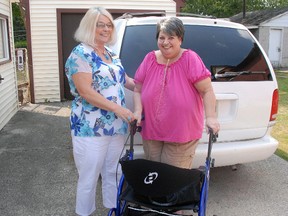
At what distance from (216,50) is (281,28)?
72.1ft

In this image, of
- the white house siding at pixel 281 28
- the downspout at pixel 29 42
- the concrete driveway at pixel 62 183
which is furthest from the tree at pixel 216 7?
the concrete driveway at pixel 62 183

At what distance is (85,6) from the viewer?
10289 millimetres

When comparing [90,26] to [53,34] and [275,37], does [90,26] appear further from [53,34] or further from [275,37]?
[275,37]

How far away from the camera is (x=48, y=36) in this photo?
10.3 metres

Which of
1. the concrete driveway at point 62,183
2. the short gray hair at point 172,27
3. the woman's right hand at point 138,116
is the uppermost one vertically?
the short gray hair at point 172,27

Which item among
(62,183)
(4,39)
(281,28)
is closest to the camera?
(62,183)

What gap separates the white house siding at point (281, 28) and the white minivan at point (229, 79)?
68.7 feet

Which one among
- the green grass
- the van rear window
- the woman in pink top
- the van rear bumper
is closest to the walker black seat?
the woman in pink top

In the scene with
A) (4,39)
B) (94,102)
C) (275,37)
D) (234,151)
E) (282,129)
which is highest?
(275,37)

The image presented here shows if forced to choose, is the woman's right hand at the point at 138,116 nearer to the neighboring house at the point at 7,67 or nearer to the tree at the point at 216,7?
the neighboring house at the point at 7,67

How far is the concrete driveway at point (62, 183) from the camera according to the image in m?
3.72


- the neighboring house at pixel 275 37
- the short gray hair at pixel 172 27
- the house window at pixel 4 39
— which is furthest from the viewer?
the neighboring house at pixel 275 37

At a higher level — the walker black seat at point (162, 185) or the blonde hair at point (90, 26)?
the blonde hair at point (90, 26)

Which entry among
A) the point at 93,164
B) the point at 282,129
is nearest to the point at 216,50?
the point at 93,164
